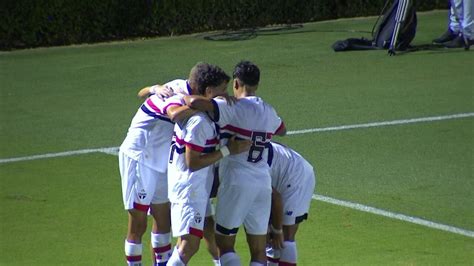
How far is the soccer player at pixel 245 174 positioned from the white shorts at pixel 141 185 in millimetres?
909

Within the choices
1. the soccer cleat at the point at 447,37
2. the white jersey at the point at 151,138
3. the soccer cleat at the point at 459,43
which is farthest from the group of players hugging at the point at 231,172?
the soccer cleat at the point at 447,37

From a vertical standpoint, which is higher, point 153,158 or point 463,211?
point 153,158

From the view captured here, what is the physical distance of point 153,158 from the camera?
29.8 ft

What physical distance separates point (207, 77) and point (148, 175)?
1179 millimetres

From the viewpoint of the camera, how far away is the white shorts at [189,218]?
823cm

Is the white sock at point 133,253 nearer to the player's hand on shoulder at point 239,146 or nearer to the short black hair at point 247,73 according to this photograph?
the player's hand on shoulder at point 239,146

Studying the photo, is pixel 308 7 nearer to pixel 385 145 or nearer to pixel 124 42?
pixel 124 42

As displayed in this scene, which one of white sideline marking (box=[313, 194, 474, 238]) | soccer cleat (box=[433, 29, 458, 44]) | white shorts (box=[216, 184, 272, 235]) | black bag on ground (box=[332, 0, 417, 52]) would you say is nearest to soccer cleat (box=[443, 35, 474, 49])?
soccer cleat (box=[433, 29, 458, 44])

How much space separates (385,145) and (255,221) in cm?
586

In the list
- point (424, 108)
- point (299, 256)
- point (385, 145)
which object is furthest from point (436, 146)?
point (299, 256)

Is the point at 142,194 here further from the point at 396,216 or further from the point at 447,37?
the point at 447,37

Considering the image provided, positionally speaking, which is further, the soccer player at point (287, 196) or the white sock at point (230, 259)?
the soccer player at point (287, 196)

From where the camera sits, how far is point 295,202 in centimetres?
864

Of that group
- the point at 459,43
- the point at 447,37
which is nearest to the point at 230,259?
the point at 459,43
